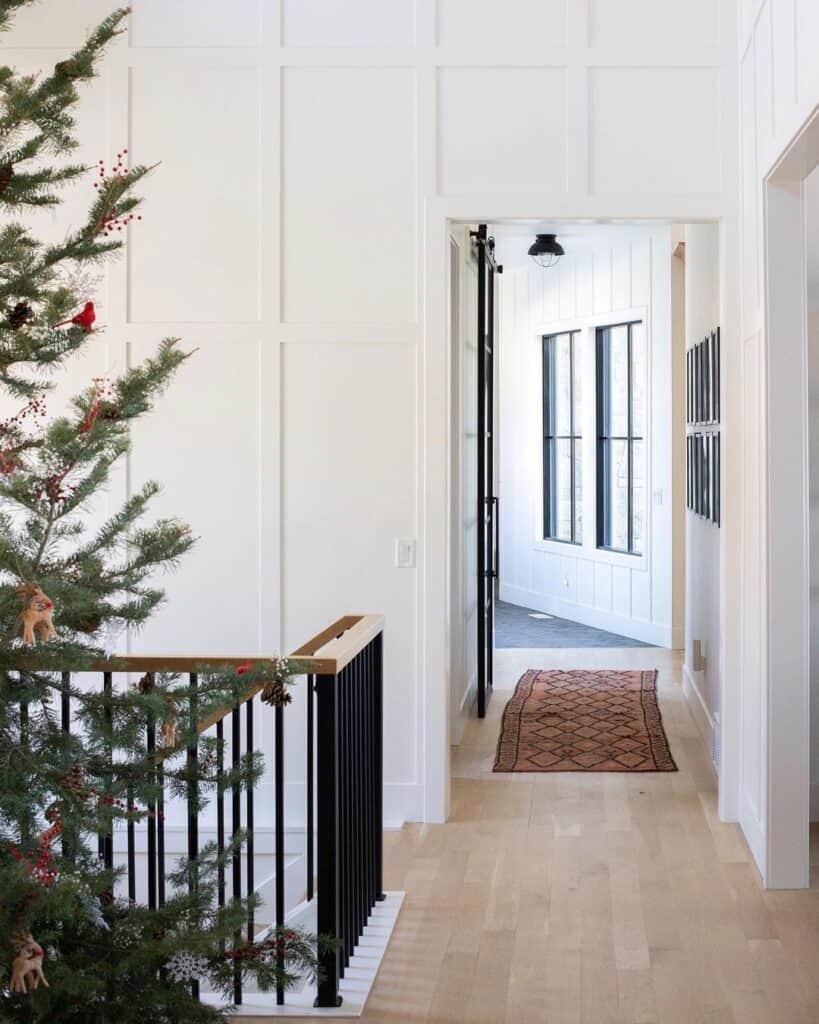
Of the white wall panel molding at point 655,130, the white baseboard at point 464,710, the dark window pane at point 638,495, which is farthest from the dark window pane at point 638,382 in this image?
the white wall panel molding at point 655,130

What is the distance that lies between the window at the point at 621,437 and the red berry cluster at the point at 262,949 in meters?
7.56

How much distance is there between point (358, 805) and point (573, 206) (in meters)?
2.59

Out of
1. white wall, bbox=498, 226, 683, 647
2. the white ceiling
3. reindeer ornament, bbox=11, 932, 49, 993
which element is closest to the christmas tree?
reindeer ornament, bbox=11, 932, 49, 993

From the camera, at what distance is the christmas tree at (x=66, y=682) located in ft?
7.46

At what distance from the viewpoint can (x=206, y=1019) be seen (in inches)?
104

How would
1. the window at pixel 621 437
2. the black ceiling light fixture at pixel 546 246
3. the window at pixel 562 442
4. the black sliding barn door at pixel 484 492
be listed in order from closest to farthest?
the black sliding barn door at pixel 484 492, the black ceiling light fixture at pixel 546 246, the window at pixel 621 437, the window at pixel 562 442

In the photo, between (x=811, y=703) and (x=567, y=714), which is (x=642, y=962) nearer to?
(x=811, y=703)

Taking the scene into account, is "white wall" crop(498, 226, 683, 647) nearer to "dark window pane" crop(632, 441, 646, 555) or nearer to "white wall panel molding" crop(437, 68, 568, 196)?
"dark window pane" crop(632, 441, 646, 555)

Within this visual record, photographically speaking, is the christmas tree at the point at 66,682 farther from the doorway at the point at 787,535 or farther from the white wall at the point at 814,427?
the white wall at the point at 814,427

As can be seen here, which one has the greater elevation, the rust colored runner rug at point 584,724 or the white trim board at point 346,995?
the rust colored runner rug at point 584,724

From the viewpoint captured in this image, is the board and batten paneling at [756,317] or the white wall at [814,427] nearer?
the board and batten paneling at [756,317]

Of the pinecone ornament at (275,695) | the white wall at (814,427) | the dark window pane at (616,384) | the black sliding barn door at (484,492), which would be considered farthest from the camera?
the dark window pane at (616,384)

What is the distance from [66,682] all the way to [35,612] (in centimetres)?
39

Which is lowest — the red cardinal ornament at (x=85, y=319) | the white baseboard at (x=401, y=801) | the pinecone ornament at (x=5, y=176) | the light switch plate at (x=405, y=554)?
the white baseboard at (x=401, y=801)
